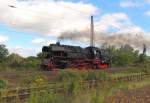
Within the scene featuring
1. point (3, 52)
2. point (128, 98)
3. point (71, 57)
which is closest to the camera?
point (128, 98)

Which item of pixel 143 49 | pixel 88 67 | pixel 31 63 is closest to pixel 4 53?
pixel 31 63

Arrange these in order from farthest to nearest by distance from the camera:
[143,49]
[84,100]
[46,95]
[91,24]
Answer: [143,49] → [91,24] → [84,100] → [46,95]

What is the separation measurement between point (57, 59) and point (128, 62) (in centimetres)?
3055

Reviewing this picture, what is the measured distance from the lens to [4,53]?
53438 mm

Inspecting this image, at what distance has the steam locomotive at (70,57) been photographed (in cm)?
4116

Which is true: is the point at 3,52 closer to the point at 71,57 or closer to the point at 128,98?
the point at 71,57

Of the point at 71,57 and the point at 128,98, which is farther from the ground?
the point at 71,57

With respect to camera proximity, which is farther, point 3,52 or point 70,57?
point 3,52

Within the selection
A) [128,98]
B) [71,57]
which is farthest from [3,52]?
[128,98]

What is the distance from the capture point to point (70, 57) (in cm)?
4266

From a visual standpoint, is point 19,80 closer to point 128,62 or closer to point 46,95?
point 46,95

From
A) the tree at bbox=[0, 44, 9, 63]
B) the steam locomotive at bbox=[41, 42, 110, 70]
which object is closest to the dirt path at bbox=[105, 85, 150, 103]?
the steam locomotive at bbox=[41, 42, 110, 70]

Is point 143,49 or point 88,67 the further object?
point 143,49

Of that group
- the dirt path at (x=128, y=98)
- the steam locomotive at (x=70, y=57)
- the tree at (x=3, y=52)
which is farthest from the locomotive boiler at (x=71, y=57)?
the dirt path at (x=128, y=98)
